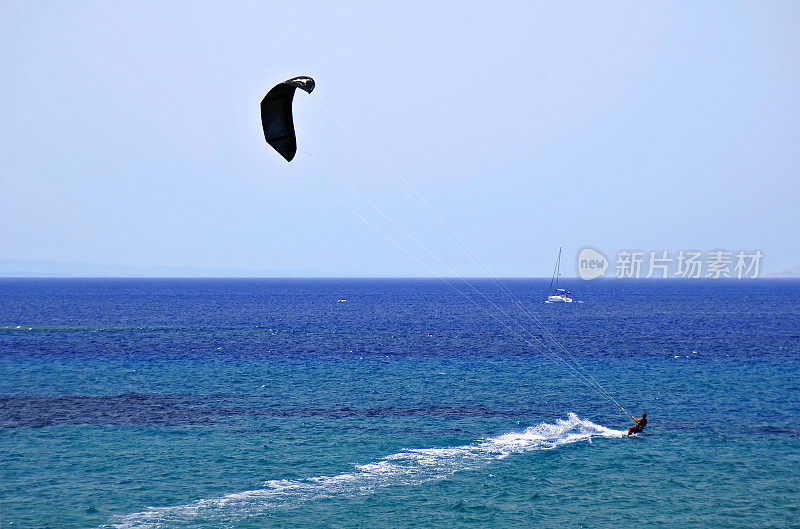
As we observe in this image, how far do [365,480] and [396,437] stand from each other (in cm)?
641

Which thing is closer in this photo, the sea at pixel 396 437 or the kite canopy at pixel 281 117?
the kite canopy at pixel 281 117

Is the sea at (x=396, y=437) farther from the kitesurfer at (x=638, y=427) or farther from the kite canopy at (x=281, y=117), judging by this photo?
the kite canopy at (x=281, y=117)

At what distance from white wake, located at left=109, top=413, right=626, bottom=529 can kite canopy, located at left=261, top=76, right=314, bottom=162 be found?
12.2 m

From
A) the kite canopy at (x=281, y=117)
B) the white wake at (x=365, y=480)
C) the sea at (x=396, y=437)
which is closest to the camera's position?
the kite canopy at (x=281, y=117)

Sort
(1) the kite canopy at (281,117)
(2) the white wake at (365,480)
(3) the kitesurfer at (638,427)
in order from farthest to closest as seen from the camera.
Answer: (3) the kitesurfer at (638,427), (2) the white wake at (365,480), (1) the kite canopy at (281,117)

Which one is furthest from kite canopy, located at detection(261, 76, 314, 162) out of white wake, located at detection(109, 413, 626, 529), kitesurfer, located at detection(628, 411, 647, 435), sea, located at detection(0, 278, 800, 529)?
kitesurfer, located at detection(628, 411, 647, 435)

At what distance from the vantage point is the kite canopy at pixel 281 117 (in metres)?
20.6

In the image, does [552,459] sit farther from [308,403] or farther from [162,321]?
[162,321]

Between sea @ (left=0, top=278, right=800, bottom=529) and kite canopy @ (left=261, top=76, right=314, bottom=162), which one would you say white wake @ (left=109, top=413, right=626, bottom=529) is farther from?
kite canopy @ (left=261, top=76, right=314, bottom=162)

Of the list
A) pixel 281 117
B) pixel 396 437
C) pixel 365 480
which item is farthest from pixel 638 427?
pixel 281 117

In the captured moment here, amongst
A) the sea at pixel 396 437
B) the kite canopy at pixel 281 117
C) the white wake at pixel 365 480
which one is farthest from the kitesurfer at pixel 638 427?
the kite canopy at pixel 281 117

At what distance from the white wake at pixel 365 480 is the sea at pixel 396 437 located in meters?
Answer: 0.10

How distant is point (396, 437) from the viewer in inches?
1240

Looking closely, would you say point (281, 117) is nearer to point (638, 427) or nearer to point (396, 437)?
point (396, 437)
